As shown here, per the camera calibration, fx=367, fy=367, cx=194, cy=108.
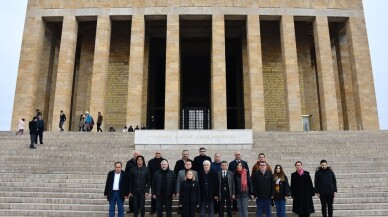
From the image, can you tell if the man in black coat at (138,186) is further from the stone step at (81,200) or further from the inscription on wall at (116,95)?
the inscription on wall at (116,95)

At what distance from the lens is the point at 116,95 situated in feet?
84.5

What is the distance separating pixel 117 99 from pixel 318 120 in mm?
14048

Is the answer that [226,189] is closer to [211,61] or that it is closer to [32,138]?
[32,138]

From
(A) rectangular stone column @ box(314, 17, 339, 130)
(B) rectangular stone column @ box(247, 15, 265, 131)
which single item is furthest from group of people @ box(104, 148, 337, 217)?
(A) rectangular stone column @ box(314, 17, 339, 130)

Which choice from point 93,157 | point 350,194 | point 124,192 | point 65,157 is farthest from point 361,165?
point 65,157

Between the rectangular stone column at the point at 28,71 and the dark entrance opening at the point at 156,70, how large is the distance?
7.42m

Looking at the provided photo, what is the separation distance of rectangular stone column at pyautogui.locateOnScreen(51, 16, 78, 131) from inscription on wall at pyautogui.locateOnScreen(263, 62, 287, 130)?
13.2 m

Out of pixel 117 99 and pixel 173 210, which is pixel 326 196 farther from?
pixel 117 99

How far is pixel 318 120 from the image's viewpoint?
2545 centimetres

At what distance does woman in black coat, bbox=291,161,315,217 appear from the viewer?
697 cm

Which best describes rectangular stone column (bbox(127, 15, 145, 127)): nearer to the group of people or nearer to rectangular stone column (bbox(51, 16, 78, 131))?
rectangular stone column (bbox(51, 16, 78, 131))

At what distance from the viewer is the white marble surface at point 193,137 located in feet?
45.9

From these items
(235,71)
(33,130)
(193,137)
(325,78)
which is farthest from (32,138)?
(235,71)

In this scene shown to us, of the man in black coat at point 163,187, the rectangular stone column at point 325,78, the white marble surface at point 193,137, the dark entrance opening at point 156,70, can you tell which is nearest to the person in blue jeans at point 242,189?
the man in black coat at point 163,187
